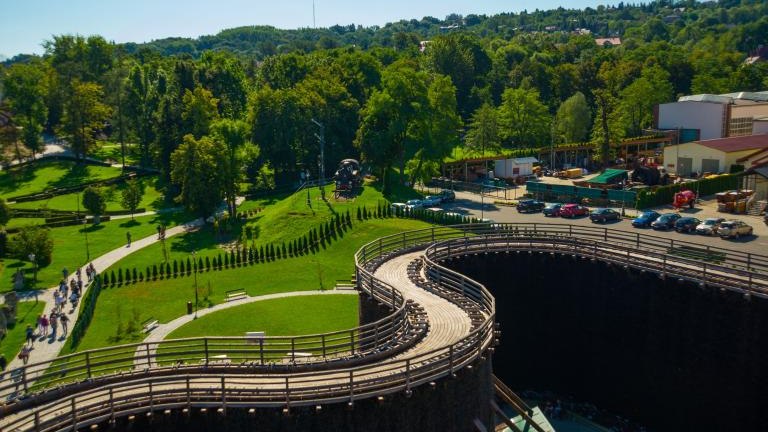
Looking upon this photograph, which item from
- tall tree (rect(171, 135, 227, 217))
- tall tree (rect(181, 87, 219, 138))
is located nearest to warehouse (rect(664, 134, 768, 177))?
tall tree (rect(171, 135, 227, 217))

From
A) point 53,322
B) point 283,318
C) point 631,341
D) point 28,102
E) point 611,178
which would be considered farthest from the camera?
point 28,102

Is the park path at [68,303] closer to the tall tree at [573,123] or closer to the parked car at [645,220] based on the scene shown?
the parked car at [645,220]

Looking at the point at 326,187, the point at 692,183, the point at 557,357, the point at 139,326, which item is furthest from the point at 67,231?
the point at 692,183

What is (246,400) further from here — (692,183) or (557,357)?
(692,183)

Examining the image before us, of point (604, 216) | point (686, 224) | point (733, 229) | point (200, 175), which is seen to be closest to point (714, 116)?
point (604, 216)

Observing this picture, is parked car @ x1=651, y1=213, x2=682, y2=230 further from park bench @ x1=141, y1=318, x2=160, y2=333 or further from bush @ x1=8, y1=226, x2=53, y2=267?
bush @ x1=8, y1=226, x2=53, y2=267

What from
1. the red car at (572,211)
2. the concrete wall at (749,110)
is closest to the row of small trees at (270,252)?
the red car at (572,211)

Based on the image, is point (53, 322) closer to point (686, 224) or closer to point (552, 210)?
point (552, 210)
